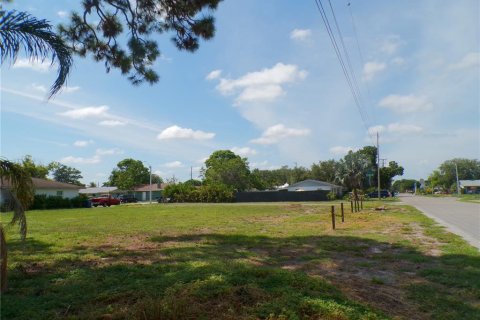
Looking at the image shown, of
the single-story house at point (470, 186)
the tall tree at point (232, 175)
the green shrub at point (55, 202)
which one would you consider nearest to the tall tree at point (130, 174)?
the tall tree at point (232, 175)

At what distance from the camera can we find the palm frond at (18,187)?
6152 millimetres

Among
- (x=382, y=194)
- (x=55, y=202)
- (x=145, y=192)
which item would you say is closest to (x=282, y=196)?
(x=382, y=194)

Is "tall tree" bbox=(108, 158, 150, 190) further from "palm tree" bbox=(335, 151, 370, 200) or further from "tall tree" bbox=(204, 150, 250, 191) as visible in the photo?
"palm tree" bbox=(335, 151, 370, 200)

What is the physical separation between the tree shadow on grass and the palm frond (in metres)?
1.03

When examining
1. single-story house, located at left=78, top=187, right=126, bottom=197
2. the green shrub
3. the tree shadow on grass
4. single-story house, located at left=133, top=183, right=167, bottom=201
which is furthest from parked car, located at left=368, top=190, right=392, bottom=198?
the tree shadow on grass

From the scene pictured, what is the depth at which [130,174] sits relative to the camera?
88.9 m

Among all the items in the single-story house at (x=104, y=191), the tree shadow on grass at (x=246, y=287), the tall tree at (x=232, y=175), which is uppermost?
the tall tree at (x=232, y=175)

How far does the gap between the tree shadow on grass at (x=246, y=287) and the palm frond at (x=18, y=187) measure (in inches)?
40.4

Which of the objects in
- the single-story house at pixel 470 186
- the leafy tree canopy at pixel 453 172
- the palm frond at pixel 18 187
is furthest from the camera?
the leafy tree canopy at pixel 453 172

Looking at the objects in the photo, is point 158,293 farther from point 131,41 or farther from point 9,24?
point 131,41

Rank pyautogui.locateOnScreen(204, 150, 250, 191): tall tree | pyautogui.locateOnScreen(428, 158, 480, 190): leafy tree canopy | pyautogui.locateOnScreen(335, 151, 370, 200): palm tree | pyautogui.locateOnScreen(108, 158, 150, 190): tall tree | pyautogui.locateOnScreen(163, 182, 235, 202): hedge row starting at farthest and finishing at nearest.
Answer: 1. pyautogui.locateOnScreen(428, 158, 480, 190): leafy tree canopy
2. pyautogui.locateOnScreen(108, 158, 150, 190): tall tree
3. pyautogui.locateOnScreen(204, 150, 250, 191): tall tree
4. pyautogui.locateOnScreen(335, 151, 370, 200): palm tree
5. pyautogui.locateOnScreen(163, 182, 235, 202): hedge row

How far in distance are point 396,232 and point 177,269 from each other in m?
10.5

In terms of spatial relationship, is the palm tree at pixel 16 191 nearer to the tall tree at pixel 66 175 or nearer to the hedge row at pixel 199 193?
the hedge row at pixel 199 193

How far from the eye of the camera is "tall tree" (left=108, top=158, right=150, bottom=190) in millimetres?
86750
